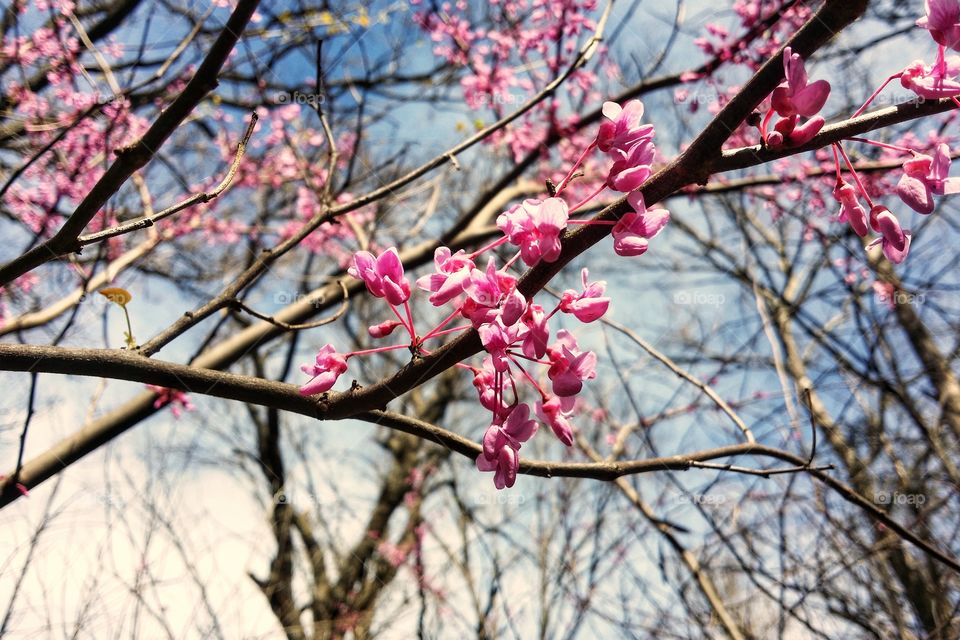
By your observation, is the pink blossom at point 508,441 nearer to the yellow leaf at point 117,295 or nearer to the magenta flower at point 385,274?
the magenta flower at point 385,274

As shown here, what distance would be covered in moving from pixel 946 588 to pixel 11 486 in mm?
Answer: 4444

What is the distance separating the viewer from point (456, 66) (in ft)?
18.7

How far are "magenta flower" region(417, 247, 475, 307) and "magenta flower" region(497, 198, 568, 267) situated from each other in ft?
0.31

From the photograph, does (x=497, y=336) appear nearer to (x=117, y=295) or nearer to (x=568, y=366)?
(x=568, y=366)

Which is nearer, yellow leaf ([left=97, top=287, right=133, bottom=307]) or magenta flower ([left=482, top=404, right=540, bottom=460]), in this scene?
magenta flower ([left=482, top=404, right=540, bottom=460])

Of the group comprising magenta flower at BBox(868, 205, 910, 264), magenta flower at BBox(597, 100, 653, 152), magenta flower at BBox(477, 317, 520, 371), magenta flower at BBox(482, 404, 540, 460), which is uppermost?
magenta flower at BBox(597, 100, 653, 152)

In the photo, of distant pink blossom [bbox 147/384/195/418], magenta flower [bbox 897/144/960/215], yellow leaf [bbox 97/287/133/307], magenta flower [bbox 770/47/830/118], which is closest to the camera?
magenta flower [bbox 770/47/830/118]

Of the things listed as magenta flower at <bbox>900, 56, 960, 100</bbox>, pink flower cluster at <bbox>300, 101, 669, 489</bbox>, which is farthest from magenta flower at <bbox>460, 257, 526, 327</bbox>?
magenta flower at <bbox>900, 56, 960, 100</bbox>

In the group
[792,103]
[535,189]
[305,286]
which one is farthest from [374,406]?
[305,286]

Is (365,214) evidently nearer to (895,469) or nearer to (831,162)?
(831,162)

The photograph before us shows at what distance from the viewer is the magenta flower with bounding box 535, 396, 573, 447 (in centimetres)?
123

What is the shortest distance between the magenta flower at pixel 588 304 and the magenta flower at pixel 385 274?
0.31m

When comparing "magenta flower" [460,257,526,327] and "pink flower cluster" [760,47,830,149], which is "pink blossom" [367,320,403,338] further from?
"pink flower cluster" [760,47,830,149]

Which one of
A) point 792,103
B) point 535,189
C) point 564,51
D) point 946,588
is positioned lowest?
point 946,588
